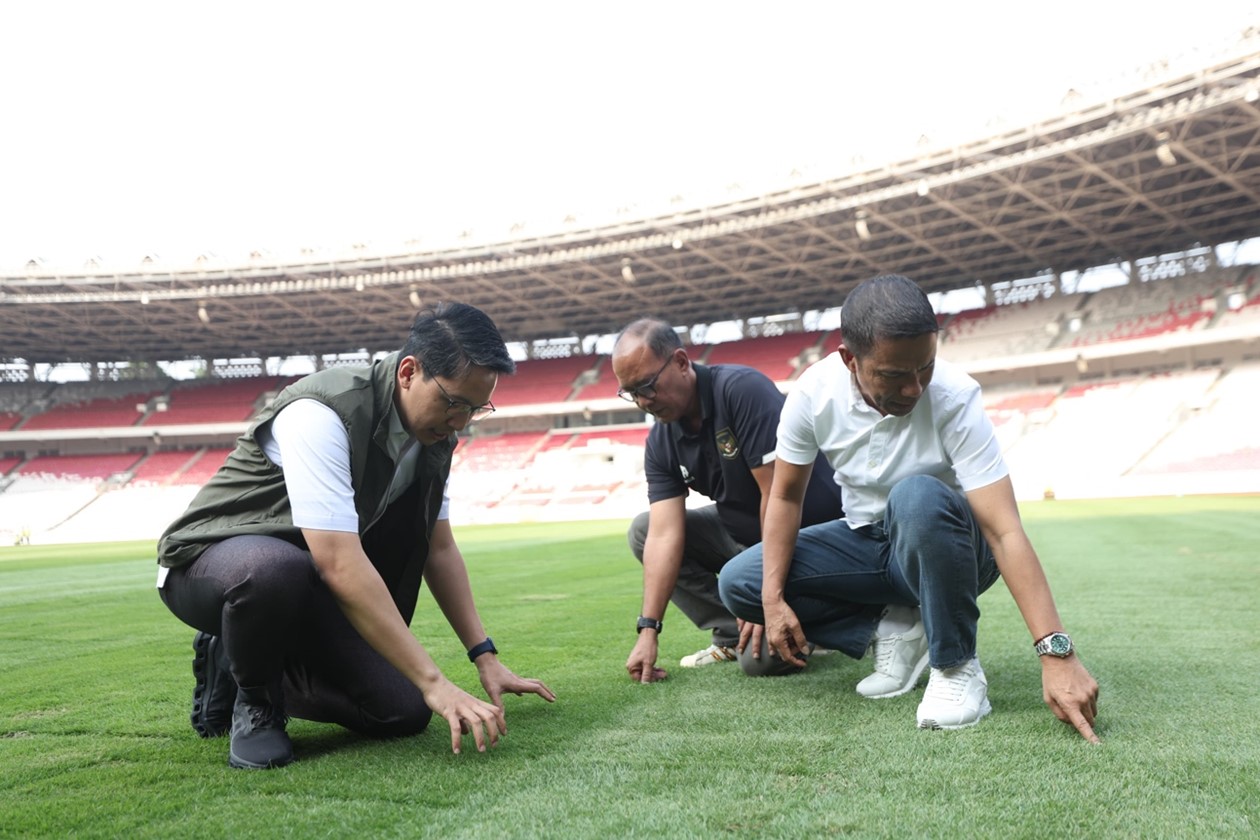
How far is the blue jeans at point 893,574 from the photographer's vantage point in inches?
101

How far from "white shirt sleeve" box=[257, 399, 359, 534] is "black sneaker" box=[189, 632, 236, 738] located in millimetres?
728

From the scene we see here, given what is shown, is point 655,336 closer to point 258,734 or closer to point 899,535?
point 899,535

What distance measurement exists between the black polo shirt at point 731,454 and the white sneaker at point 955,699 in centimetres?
98

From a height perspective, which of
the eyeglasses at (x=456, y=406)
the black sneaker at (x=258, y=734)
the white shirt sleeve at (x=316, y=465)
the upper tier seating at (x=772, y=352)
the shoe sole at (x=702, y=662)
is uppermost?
the eyeglasses at (x=456, y=406)

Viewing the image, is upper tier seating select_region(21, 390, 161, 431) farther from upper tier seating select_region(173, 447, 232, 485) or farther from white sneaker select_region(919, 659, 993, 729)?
white sneaker select_region(919, 659, 993, 729)

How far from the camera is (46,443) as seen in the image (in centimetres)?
4000

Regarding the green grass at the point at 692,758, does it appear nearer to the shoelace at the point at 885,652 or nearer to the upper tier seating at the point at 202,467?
the shoelace at the point at 885,652

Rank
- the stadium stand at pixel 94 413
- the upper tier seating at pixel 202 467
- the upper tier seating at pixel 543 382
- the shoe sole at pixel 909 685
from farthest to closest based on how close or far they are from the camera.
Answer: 1. the stadium stand at pixel 94 413
2. the upper tier seating at pixel 543 382
3. the upper tier seating at pixel 202 467
4. the shoe sole at pixel 909 685

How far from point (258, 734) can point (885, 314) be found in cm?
202

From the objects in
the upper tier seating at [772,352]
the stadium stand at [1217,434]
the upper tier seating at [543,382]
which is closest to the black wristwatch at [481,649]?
the stadium stand at [1217,434]

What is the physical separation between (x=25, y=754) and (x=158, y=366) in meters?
45.7

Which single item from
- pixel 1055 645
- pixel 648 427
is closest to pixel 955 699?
pixel 1055 645

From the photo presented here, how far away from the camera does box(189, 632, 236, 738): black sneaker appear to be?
2.73m

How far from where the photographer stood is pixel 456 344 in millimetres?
2432
